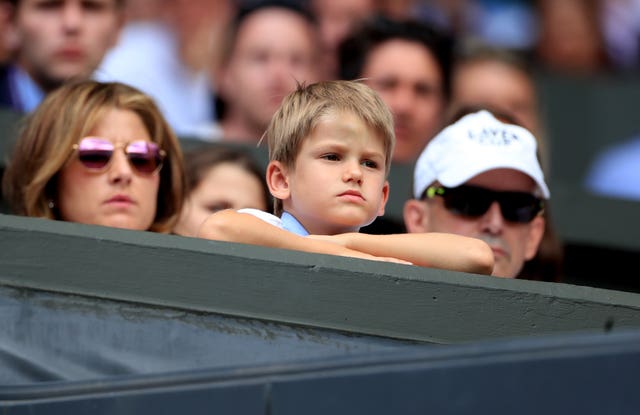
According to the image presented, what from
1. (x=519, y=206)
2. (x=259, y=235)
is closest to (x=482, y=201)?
(x=519, y=206)

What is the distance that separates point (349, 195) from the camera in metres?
3.63

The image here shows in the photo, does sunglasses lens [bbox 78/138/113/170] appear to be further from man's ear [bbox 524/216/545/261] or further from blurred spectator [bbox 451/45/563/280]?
blurred spectator [bbox 451/45/563/280]

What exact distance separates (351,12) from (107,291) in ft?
13.0

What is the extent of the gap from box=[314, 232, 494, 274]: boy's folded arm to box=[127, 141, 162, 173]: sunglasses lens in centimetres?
85

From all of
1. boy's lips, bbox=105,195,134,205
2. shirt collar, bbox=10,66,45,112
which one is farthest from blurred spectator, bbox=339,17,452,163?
boy's lips, bbox=105,195,134,205

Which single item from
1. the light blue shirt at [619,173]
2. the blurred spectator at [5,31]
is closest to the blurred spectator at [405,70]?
the light blue shirt at [619,173]

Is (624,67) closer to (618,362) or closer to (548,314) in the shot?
(548,314)

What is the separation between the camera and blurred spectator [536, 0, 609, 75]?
7.96 m

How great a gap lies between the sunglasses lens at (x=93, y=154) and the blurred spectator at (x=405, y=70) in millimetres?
2122

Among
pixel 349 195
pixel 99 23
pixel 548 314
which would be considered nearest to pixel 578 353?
pixel 548 314

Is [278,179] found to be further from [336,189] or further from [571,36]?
[571,36]

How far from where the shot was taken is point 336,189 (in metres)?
3.63

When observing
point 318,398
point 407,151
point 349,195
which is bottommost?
point 318,398

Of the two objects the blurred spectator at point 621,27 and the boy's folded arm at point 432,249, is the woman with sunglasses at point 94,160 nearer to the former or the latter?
the boy's folded arm at point 432,249
